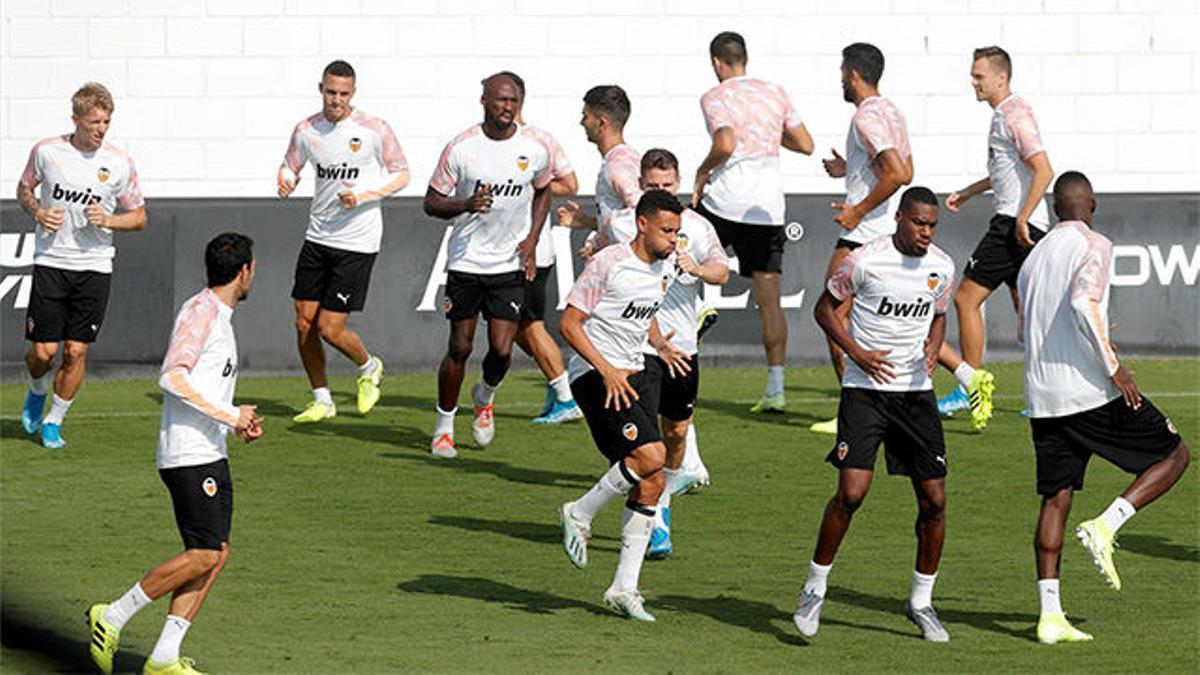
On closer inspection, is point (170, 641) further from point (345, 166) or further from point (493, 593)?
point (345, 166)

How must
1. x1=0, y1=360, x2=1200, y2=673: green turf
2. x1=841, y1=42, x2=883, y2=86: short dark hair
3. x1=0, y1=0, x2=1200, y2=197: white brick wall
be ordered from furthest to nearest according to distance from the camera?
x1=0, y1=0, x2=1200, y2=197: white brick wall → x1=841, y1=42, x2=883, y2=86: short dark hair → x1=0, y1=360, x2=1200, y2=673: green turf

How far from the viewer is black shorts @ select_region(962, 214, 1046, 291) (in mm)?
15477

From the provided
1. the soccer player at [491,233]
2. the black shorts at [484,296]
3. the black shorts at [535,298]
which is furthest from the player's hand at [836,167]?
the black shorts at [484,296]

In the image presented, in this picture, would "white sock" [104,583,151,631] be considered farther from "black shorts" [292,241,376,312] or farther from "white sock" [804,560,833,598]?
"black shorts" [292,241,376,312]

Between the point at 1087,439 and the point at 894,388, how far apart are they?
0.95 meters

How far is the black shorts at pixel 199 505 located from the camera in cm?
939

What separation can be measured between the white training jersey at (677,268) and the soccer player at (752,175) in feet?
11.6

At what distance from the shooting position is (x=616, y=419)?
1078 cm

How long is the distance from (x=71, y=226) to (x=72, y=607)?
4.90 m

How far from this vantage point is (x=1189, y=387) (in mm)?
17969

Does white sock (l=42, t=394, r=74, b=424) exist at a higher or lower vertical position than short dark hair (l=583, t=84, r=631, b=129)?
lower

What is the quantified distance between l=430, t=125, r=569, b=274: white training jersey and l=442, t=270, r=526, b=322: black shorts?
0.05 metres

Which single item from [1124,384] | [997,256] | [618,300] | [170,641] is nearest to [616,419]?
[618,300]

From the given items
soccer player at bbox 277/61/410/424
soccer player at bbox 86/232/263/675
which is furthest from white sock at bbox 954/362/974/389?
soccer player at bbox 86/232/263/675
